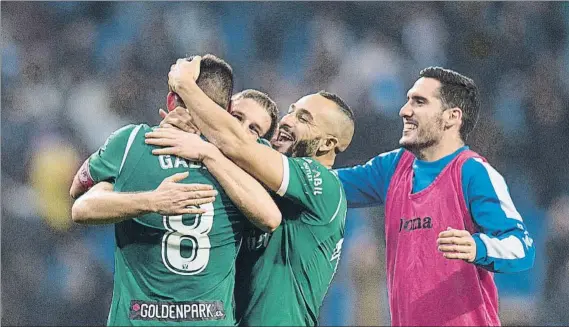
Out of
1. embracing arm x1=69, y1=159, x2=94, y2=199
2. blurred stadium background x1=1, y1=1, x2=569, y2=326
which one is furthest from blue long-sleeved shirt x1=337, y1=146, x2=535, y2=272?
blurred stadium background x1=1, y1=1, x2=569, y2=326

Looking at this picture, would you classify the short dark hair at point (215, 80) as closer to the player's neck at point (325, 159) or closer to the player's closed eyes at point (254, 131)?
the player's closed eyes at point (254, 131)

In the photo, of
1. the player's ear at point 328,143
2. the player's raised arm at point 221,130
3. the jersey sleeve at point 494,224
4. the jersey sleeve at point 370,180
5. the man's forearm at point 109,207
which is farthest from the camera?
the jersey sleeve at point 370,180

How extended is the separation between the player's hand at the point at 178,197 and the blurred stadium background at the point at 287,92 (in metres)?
3.62

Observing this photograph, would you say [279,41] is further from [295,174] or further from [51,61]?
[295,174]

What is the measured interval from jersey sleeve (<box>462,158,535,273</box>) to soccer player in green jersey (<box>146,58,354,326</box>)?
586 millimetres

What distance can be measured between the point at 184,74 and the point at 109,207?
63 cm

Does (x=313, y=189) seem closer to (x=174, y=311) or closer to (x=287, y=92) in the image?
(x=174, y=311)

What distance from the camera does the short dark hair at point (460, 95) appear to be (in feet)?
12.9

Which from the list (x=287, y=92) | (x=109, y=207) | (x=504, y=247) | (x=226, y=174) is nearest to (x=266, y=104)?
(x=226, y=174)

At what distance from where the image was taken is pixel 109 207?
9.67 feet

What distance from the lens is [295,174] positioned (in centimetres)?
335

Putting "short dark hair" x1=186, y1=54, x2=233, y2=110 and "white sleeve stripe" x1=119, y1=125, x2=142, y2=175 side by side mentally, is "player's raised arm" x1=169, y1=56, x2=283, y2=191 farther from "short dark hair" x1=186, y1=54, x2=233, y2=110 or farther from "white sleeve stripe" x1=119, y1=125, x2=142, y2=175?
"white sleeve stripe" x1=119, y1=125, x2=142, y2=175

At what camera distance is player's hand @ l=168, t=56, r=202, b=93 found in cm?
320

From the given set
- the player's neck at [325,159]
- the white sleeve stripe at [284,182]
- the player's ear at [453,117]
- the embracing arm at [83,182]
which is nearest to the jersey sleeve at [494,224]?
the player's ear at [453,117]
